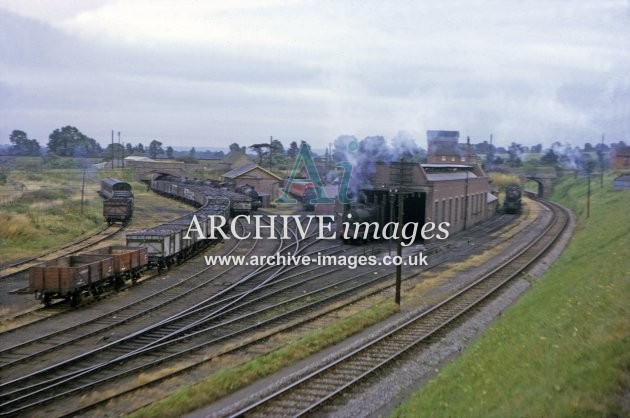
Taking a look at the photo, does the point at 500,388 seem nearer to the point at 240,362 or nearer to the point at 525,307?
the point at 240,362

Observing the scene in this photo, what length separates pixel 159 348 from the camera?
677 inches

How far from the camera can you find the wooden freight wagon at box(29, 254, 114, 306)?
68.1 feet

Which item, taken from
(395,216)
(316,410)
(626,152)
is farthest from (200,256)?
(626,152)

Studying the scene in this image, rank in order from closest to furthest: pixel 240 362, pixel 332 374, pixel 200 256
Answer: pixel 332 374
pixel 240 362
pixel 200 256

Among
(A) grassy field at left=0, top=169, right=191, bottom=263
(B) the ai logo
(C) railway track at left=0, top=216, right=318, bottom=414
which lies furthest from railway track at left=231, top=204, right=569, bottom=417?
(A) grassy field at left=0, top=169, right=191, bottom=263

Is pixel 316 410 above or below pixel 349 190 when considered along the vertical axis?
below

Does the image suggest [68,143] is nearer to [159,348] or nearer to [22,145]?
[22,145]

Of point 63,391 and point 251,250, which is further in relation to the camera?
point 251,250

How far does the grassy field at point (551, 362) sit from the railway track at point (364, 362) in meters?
1.79

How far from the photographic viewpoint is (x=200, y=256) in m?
Result: 34.4

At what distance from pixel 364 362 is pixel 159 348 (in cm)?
590

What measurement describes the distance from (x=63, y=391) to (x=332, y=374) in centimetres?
642

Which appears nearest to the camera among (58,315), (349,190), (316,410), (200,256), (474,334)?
(316,410)

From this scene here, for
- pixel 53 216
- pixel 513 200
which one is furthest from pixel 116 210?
pixel 513 200
